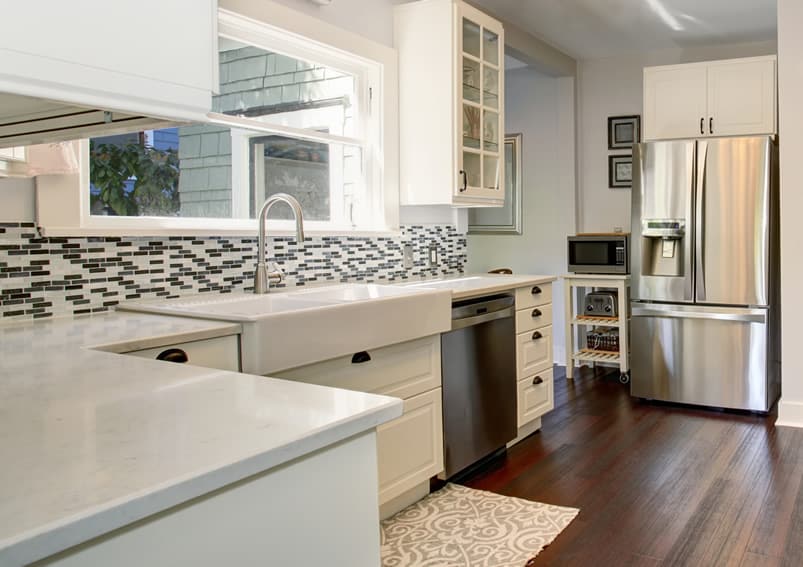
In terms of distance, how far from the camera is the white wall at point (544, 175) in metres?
5.91

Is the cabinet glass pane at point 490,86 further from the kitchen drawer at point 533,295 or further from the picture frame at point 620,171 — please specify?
the picture frame at point 620,171

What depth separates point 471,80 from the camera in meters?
3.77

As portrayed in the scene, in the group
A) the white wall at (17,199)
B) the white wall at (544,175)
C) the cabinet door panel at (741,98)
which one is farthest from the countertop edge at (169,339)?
the white wall at (544,175)

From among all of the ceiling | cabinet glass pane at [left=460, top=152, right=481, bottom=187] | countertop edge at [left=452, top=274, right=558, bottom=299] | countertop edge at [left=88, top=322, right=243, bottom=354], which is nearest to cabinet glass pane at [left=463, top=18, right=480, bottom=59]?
cabinet glass pane at [left=460, top=152, right=481, bottom=187]

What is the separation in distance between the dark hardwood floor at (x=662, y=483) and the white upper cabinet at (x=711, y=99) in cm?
186

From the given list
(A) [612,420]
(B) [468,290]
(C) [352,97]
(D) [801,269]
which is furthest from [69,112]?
(D) [801,269]

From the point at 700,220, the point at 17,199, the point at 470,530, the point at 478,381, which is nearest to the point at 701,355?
the point at 700,220

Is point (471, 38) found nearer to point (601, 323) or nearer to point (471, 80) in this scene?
point (471, 80)

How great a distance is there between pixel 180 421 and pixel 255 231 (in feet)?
6.47

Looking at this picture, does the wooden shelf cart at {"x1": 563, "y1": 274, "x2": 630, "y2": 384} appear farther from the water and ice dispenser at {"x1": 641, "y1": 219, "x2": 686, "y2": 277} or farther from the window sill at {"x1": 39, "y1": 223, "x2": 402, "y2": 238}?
the window sill at {"x1": 39, "y1": 223, "x2": 402, "y2": 238}

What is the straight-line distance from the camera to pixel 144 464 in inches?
30.2

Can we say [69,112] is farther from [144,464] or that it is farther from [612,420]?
[612,420]

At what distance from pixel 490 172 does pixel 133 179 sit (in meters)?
2.12

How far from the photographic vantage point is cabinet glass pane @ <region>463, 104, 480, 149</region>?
374cm
